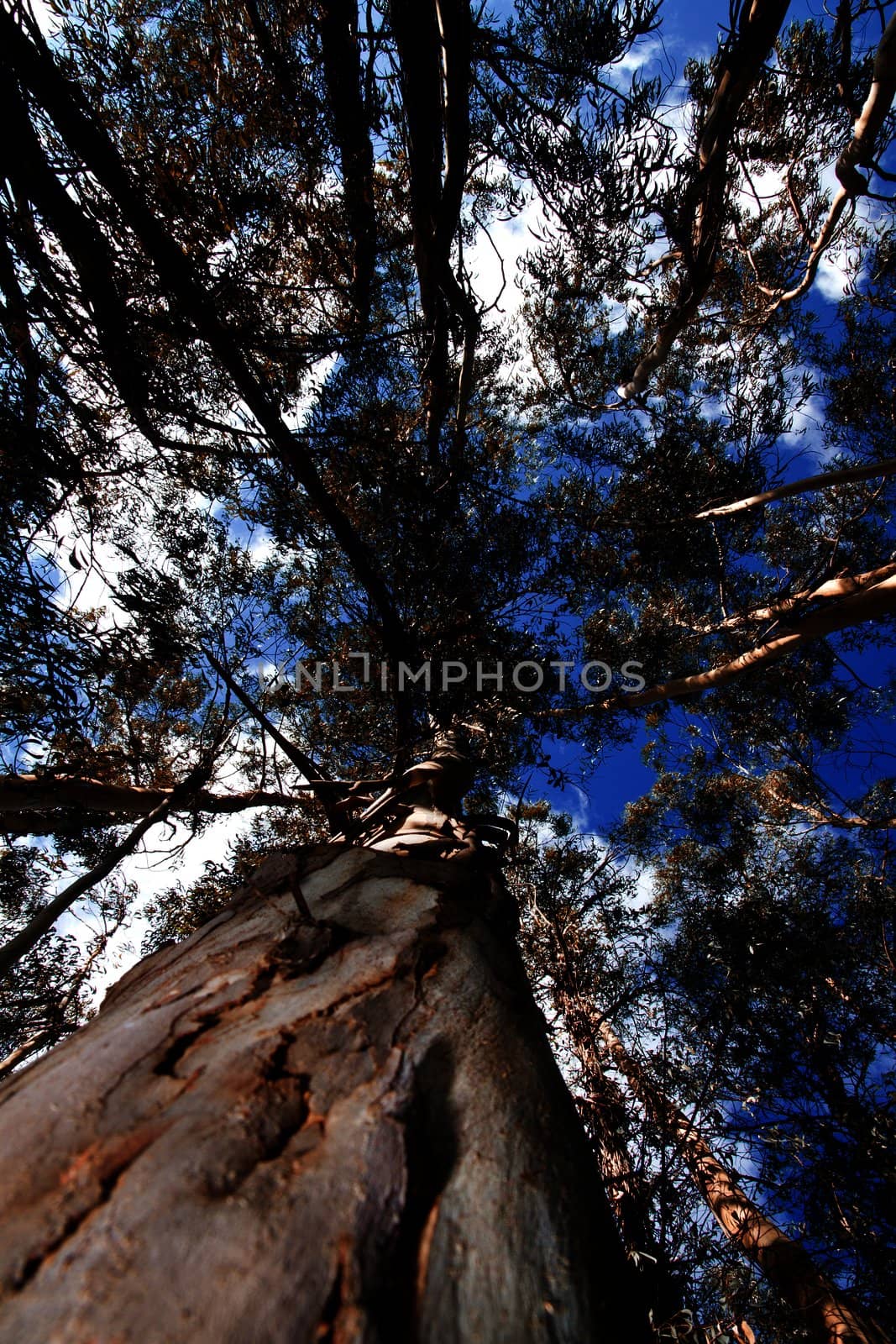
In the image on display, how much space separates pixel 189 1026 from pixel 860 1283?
460 cm

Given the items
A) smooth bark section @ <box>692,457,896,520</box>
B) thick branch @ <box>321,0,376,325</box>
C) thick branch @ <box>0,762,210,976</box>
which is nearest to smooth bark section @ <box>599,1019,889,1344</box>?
thick branch @ <box>0,762,210,976</box>

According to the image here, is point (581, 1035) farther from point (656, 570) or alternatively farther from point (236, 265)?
point (236, 265)

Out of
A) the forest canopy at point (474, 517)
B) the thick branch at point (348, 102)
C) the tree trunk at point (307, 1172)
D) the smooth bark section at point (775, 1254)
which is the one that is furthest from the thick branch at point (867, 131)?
the smooth bark section at point (775, 1254)

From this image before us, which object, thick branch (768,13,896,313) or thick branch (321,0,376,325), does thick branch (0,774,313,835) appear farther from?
thick branch (768,13,896,313)

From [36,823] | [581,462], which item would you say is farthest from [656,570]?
[36,823]

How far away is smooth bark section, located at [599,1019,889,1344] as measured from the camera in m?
3.15

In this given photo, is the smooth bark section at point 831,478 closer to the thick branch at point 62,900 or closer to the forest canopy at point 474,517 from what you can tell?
the forest canopy at point 474,517

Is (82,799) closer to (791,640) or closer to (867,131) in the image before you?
(791,640)

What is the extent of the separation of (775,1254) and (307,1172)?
4.78 metres

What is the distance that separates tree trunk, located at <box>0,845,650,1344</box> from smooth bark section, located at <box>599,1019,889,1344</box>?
2.68 m

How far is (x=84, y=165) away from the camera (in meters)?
2.84

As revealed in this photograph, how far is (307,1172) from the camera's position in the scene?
666 millimetres

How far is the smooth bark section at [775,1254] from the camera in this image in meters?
3.15

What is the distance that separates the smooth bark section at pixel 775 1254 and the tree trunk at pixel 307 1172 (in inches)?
106
